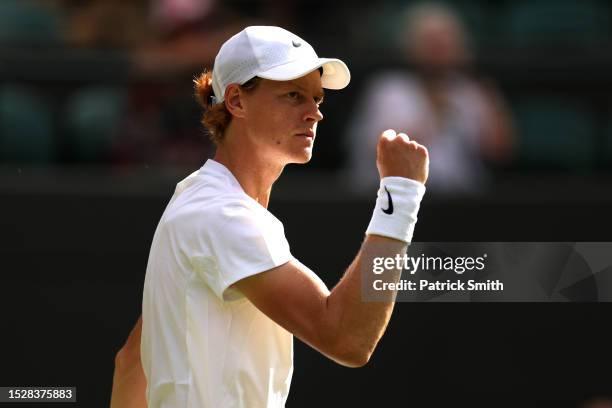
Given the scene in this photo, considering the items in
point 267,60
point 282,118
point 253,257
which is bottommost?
point 253,257

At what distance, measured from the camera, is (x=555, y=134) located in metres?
6.07

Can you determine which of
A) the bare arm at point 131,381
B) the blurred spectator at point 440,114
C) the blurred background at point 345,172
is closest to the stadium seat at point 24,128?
the blurred background at point 345,172

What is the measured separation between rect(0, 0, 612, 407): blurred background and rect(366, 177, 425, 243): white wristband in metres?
2.37

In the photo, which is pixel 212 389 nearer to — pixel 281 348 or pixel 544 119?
pixel 281 348

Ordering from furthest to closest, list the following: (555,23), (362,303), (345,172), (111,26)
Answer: (555,23) < (111,26) < (345,172) < (362,303)

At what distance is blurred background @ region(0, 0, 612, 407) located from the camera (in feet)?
16.4

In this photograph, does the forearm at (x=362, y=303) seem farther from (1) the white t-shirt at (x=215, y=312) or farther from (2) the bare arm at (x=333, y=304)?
(1) the white t-shirt at (x=215, y=312)

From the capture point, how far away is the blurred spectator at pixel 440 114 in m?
5.62

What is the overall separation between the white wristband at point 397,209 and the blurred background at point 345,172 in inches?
93.3

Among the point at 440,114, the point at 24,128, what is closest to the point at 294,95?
the point at 440,114

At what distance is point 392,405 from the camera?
16.6 feet

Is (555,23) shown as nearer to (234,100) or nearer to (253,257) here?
(234,100)

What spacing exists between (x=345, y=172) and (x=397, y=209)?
3.04 m

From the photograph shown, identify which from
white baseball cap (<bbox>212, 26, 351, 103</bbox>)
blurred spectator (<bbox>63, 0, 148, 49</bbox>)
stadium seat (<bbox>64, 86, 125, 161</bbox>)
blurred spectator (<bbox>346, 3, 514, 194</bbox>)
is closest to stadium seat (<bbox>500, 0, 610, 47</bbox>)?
blurred spectator (<bbox>346, 3, 514, 194</bbox>)
